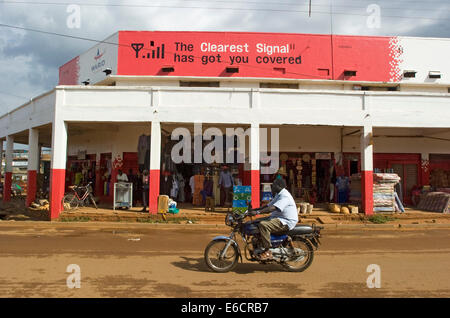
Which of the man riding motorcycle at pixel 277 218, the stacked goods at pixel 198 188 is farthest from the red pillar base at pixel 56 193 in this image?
the man riding motorcycle at pixel 277 218

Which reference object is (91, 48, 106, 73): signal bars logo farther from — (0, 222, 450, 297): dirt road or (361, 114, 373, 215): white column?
(361, 114, 373, 215): white column

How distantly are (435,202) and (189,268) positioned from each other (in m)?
12.3

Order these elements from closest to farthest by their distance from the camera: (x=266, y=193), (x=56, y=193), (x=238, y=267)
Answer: (x=238, y=267), (x=56, y=193), (x=266, y=193)

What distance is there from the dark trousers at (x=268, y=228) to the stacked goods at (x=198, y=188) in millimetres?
9788

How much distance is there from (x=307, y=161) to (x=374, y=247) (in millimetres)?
8486

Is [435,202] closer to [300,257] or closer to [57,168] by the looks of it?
[300,257]

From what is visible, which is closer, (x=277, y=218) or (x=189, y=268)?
(x=277, y=218)

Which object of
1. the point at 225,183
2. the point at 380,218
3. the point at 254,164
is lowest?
the point at 380,218

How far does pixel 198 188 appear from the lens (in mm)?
15367

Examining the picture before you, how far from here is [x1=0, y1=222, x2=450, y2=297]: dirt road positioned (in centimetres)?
468

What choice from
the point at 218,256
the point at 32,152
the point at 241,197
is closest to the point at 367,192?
the point at 241,197

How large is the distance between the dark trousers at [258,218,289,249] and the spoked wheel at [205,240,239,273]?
60 cm

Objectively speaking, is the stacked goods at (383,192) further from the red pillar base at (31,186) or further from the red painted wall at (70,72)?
the red painted wall at (70,72)

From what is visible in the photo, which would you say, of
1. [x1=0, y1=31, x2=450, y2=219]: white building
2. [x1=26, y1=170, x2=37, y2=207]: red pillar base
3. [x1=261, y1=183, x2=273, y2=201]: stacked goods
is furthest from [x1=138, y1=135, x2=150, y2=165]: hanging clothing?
[x1=26, y1=170, x2=37, y2=207]: red pillar base
